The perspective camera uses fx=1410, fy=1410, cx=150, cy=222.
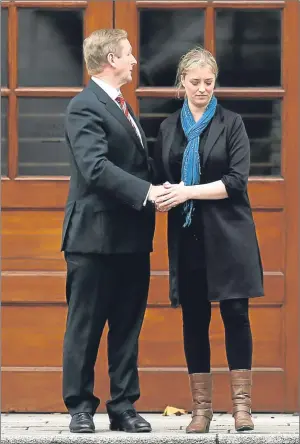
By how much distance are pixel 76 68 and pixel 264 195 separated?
122 cm

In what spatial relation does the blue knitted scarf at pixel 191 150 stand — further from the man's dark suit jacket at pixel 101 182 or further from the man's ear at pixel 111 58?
the man's ear at pixel 111 58

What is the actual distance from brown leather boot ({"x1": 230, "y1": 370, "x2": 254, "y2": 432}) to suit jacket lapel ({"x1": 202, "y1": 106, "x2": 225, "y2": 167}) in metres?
1.01

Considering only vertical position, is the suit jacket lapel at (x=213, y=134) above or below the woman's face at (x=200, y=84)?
below

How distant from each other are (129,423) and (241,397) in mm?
557

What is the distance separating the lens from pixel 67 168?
7590 millimetres

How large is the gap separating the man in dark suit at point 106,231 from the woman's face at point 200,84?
30 centimetres

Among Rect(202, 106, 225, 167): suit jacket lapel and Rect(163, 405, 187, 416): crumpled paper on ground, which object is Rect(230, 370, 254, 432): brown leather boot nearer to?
Rect(163, 405, 187, 416): crumpled paper on ground

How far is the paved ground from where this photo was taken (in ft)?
21.4

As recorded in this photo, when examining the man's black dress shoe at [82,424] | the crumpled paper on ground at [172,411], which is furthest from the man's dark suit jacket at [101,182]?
the crumpled paper on ground at [172,411]

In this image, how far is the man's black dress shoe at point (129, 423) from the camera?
6719 millimetres

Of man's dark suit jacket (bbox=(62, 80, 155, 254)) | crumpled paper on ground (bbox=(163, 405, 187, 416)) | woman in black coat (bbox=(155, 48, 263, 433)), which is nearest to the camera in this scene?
man's dark suit jacket (bbox=(62, 80, 155, 254))

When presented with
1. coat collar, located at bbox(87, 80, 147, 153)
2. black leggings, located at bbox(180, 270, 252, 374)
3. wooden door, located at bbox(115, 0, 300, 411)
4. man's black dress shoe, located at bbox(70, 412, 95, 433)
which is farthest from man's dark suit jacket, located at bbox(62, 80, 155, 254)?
wooden door, located at bbox(115, 0, 300, 411)

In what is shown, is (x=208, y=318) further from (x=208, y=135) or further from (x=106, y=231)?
(x=208, y=135)

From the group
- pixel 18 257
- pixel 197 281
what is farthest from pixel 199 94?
pixel 18 257
